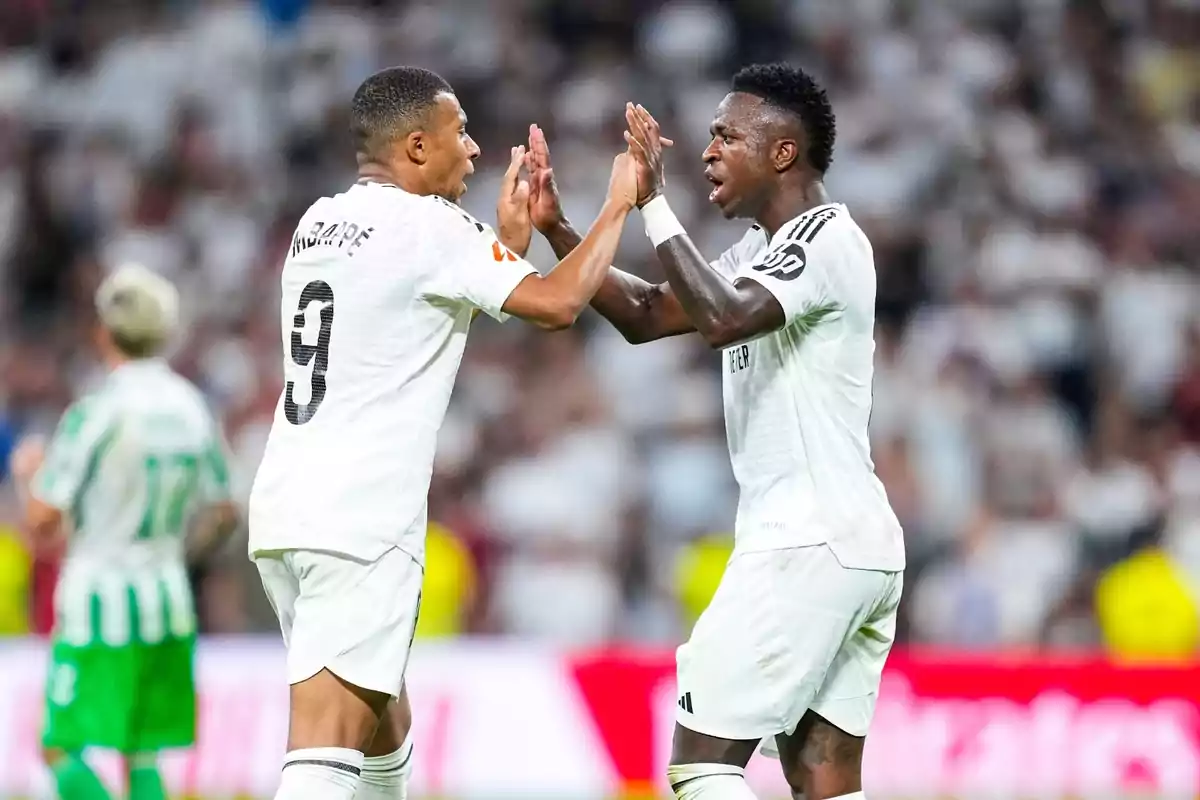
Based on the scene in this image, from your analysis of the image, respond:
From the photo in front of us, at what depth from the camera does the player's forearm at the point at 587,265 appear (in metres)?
5.65

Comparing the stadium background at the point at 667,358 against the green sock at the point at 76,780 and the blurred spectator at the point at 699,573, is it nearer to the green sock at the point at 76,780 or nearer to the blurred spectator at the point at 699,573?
the blurred spectator at the point at 699,573

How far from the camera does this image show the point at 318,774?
5375mm

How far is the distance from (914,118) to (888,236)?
1388 millimetres

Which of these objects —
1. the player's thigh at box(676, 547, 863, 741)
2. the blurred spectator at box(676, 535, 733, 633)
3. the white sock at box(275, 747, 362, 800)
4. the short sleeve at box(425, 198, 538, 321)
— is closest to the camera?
the white sock at box(275, 747, 362, 800)

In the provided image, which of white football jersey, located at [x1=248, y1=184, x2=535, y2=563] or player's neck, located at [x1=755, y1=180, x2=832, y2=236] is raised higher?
player's neck, located at [x1=755, y1=180, x2=832, y2=236]

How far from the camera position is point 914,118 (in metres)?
15.0

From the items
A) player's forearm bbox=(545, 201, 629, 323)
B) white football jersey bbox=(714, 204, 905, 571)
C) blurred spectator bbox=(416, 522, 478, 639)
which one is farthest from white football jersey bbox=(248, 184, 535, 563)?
blurred spectator bbox=(416, 522, 478, 639)

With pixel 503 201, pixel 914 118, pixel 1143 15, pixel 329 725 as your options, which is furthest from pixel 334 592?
pixel 1143 15

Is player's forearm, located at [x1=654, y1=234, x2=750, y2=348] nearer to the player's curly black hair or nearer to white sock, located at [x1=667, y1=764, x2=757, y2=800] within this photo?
the player's curly black hair

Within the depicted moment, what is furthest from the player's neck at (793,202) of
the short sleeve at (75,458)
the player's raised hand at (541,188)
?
the short sleeve at (75,458)

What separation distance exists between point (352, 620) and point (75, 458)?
2.63 metres

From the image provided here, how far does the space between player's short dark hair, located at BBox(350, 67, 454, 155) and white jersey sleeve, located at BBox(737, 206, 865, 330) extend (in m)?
1.06

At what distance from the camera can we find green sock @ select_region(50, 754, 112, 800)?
24.9 ft

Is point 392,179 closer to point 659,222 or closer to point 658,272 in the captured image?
point 659,222
